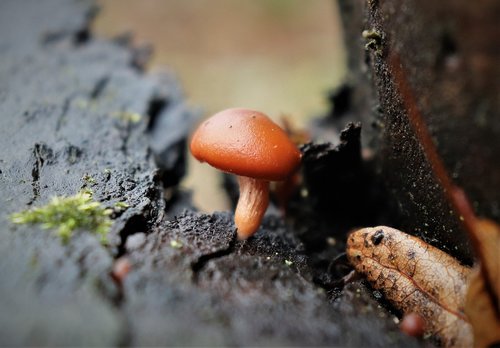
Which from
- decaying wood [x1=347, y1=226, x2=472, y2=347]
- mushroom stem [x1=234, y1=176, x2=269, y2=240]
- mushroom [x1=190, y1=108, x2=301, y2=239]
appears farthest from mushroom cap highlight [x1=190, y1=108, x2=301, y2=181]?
decaying wood [x1=347, y1=226, x2=472, y2=347]

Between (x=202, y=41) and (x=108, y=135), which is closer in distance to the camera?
(x=108, y=135)

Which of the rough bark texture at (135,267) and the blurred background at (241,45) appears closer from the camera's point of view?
the rough bark texture at (135,267)

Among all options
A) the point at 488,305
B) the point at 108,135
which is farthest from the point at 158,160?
the point at 488,305

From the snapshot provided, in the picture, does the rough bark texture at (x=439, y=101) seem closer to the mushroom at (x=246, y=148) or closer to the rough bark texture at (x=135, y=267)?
the rough bark texture at (x=135, y=267)

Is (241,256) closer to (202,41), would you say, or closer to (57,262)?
(57,262)

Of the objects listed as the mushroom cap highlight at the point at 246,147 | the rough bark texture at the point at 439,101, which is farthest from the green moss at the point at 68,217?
the rough bark texture at the point at 439,101

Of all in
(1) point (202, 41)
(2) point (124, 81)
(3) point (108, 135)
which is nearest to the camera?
(3) point (108, 135)

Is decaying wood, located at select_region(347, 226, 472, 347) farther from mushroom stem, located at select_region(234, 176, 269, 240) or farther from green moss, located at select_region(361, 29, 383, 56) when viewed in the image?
green moss, located at select_region(361, 29, 383, 56)
